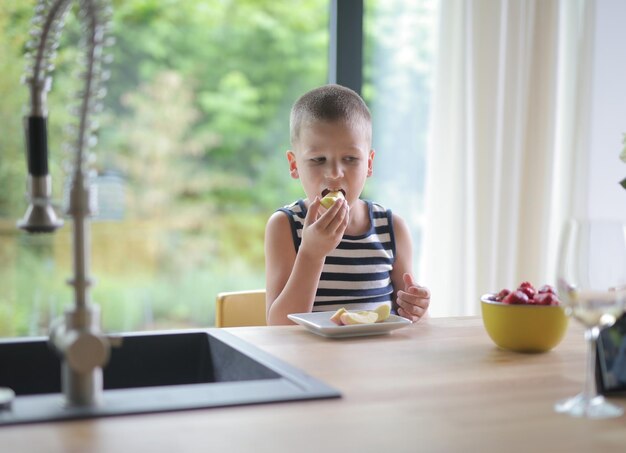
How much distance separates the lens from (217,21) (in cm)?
504

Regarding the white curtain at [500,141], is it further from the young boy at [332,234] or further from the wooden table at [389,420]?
the wooden table at [389,420]

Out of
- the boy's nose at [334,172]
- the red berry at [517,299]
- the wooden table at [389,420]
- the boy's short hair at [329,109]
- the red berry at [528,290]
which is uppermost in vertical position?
the boy's short hair at [329,109]

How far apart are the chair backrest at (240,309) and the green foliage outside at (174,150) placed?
2178 millimetres

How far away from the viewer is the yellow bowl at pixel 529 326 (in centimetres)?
131

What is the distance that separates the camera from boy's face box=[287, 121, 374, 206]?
2014 millimetres

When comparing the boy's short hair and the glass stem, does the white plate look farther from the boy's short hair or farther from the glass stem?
the boy's short hair

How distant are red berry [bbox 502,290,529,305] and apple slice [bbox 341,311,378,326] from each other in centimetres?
24

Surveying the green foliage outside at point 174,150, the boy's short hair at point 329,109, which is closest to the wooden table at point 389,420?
the boy's short hair at point 329,109

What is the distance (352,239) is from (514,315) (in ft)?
2.92

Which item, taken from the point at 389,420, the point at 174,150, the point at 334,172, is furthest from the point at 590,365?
the point at 174,150

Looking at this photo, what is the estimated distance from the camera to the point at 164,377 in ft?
4.59

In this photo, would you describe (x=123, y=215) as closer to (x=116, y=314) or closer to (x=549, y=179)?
(x=116, y=314)

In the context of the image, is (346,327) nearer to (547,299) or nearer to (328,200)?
(547,299)

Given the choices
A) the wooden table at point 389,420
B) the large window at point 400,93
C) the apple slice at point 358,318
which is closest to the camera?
the wooden table at point 389,420
